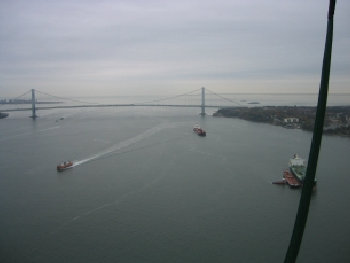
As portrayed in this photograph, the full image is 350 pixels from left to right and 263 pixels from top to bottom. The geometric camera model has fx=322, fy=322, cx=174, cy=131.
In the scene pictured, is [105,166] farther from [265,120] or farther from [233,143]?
[265,120]

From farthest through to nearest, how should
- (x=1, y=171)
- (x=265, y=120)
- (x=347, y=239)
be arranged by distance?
(x=265, y=120) → (x=1, y=171) → (x=347, y=239)

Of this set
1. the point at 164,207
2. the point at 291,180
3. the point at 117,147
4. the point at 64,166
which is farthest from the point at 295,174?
the point at 117,147

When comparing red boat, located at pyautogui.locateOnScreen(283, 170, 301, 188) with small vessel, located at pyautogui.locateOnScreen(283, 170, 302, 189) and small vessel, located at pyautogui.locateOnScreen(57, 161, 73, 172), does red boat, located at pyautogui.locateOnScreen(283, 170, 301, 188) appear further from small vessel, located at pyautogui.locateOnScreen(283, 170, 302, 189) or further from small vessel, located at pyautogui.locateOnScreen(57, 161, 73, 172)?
small vessel, located at pyautogui.locateOnScreen(57, 161, 73, 172)

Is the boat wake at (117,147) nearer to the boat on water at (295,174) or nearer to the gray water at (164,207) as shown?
the gray water at (164,207)

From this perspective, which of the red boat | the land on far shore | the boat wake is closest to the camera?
the red boat

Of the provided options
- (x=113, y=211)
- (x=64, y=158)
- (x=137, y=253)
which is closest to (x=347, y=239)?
(x=137, y=253)

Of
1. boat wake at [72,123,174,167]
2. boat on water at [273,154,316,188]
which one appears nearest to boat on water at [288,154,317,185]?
boat on water at [273,154,316,188]
